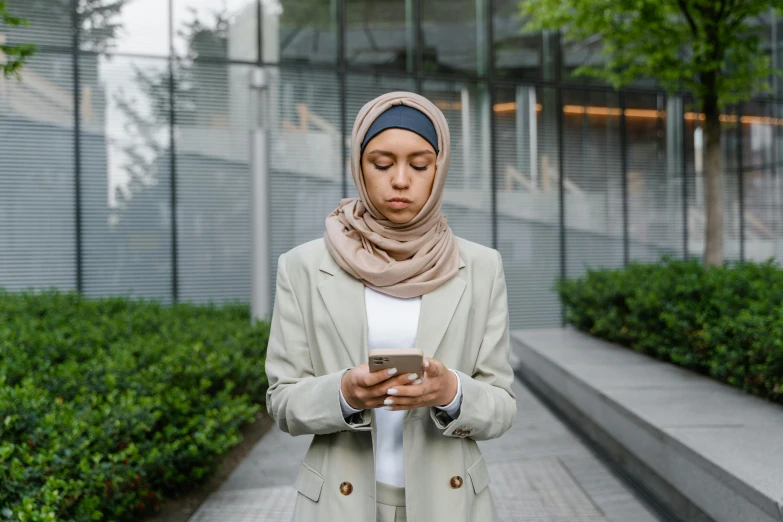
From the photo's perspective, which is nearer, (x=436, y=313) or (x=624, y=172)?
(x=436, y=313)

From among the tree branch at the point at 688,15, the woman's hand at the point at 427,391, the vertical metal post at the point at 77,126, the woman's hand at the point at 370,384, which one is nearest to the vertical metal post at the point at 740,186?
the tree branch at the point at 688,15

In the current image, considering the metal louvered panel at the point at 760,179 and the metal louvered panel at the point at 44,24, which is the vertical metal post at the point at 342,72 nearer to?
the metal louvered panel at the point at 44,24

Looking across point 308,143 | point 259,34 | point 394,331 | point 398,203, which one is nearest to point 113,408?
point 394,331

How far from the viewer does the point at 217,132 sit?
35.1 feet

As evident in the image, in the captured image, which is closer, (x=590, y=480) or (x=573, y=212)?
(x=590, y=480)

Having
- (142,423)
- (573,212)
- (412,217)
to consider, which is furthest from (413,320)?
(573,212)

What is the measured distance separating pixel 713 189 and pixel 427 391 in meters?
8.60

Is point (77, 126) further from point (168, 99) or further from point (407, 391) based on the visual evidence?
point (407, 391)

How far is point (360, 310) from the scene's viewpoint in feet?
6.03

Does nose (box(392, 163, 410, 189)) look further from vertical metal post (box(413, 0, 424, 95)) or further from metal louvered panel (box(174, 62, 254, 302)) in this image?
vertical metal post (box(413, 0, 424, 95))

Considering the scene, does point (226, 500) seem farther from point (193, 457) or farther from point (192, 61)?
point (192, 61)

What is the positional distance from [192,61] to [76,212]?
281 cm

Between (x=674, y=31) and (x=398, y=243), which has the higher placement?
(x=674, y=31)

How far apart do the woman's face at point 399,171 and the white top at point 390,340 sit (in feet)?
0.75
